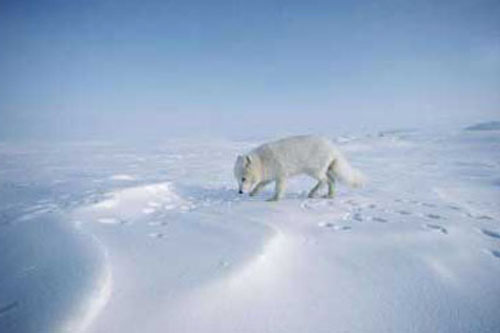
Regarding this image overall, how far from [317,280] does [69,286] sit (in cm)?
194

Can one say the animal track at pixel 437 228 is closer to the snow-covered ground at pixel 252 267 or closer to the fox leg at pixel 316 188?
the snow-covered ground at pixel 252 267

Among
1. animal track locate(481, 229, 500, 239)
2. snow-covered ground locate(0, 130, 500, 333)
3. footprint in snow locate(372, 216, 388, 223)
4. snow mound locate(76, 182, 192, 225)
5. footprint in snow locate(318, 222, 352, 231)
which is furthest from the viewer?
snow mound locate(76, 182, 192, 225)

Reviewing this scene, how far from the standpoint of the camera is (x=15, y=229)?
14.8ft

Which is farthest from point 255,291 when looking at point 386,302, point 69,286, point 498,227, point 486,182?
point 486,182

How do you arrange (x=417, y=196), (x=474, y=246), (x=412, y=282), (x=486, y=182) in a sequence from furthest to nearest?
(x=486, y=182)
(x=417, y=196)
(x=474, y=246)
(x=412, y=282)

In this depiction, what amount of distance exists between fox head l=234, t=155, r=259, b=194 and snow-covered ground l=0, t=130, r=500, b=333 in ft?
2.94

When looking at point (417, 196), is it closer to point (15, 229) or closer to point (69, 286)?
point (69, 286)

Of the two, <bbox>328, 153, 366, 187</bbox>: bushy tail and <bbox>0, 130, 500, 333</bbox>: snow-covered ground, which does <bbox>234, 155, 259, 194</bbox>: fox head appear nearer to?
<bbox>0, 130, 500, 333</bbox>: snow-covered ground

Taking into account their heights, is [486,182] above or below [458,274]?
below

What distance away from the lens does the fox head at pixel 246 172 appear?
259 inches

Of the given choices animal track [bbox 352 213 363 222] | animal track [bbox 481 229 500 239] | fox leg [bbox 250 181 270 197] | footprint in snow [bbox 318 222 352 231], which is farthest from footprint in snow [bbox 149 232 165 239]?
animal track [bbox 481 229 500 239]

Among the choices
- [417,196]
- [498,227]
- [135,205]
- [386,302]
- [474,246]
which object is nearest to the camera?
[386,302]

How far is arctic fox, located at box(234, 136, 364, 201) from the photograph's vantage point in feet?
21.4

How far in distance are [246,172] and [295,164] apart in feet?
3.22
